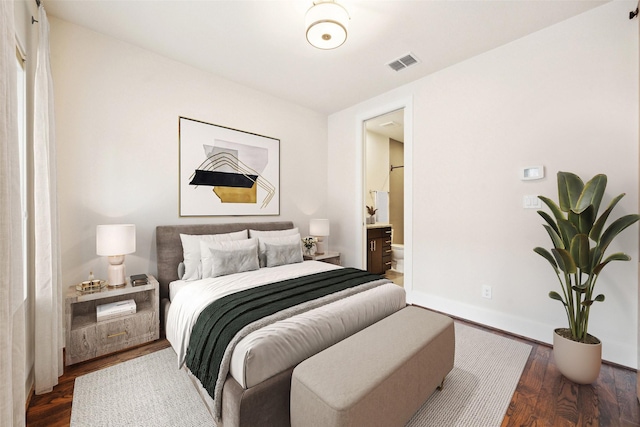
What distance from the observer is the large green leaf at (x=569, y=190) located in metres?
1.97

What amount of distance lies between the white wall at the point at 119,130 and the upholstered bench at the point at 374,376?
2.38 m

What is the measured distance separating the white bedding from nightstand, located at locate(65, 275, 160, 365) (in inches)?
11.3

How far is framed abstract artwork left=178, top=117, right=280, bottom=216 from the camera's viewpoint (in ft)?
10.2

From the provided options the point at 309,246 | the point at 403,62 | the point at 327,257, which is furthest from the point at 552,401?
the point at 403,62

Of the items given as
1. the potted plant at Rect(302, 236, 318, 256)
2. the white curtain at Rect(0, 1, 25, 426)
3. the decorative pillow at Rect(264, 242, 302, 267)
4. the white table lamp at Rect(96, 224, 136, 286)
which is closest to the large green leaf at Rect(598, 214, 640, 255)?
the decorative pillow at Rect(264, 242, 302, 267)

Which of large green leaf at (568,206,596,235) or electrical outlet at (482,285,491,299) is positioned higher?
large green leaf at (568,206,596,235)

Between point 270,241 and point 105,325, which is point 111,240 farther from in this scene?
point 270,241

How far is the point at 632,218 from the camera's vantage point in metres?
1.77

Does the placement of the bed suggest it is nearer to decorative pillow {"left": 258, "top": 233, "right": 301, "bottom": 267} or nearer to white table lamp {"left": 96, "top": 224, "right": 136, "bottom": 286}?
decorative pillow {"left": 258, "top": 233, "right": 301, "bottom": 267}

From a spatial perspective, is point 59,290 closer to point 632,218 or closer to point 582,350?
point 582,350

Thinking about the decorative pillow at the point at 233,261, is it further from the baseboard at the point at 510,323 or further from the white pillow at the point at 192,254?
the baseboard at the point at 510,323

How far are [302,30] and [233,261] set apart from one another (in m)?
2.29

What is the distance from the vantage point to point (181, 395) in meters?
1.80

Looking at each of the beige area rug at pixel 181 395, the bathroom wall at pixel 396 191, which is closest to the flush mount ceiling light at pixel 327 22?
the beige area rug at pixel 181 395
